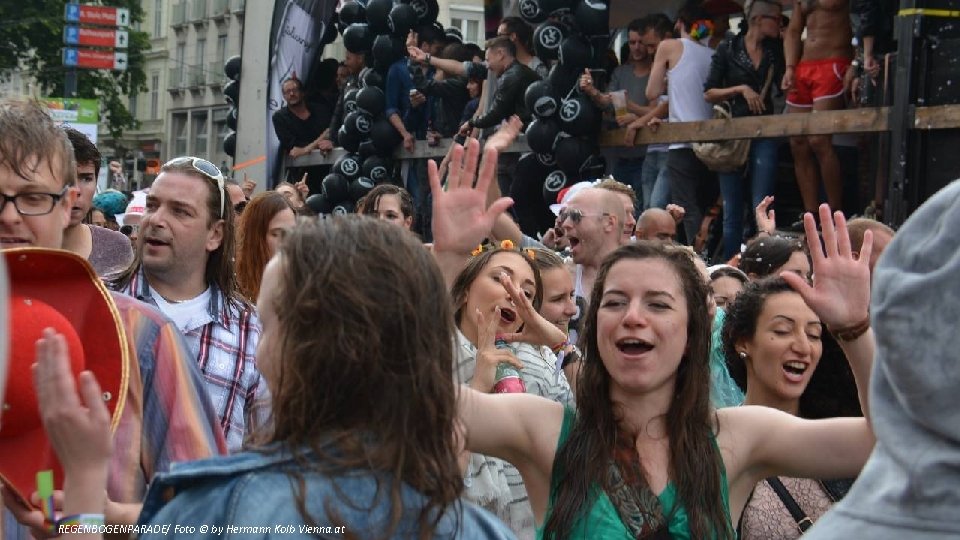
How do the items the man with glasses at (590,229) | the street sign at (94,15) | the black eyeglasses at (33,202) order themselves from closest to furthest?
the black eyeglasses at (33,202)
the man with glasses at (590,229)
the street sign at (94,15)

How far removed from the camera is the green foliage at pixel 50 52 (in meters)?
54.7

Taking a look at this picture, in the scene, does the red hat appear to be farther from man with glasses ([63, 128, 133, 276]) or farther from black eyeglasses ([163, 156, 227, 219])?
man with glasses ([63, 128, 133, 276])

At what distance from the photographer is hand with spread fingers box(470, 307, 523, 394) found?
4.48 metres

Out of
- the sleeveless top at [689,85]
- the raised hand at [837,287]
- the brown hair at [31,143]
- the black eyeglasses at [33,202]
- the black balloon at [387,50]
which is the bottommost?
the raised hand at [837,287]

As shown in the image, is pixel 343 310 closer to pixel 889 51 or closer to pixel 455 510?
pixel 455 510

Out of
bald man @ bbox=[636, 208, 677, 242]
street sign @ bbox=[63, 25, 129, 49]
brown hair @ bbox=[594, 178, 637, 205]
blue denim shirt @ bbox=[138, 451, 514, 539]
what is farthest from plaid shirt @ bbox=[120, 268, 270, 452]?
street sign @ bbox=[63, 25, 129, 49]

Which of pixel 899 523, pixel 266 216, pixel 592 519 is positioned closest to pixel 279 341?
pixel 899 523

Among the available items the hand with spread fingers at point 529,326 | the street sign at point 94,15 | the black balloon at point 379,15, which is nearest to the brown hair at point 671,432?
the hand with spread fingers at point 529,326

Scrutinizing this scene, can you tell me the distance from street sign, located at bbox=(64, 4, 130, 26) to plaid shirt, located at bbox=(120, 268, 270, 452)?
34096mm

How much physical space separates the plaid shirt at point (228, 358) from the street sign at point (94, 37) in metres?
33.0

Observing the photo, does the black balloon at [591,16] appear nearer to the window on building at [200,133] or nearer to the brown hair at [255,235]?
the brown hair at [255,235]

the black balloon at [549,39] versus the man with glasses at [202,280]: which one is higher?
the black balloon at [549,39]

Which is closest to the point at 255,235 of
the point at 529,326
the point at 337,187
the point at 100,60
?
the point at 529,326

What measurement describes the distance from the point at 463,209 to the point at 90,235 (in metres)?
2.29
